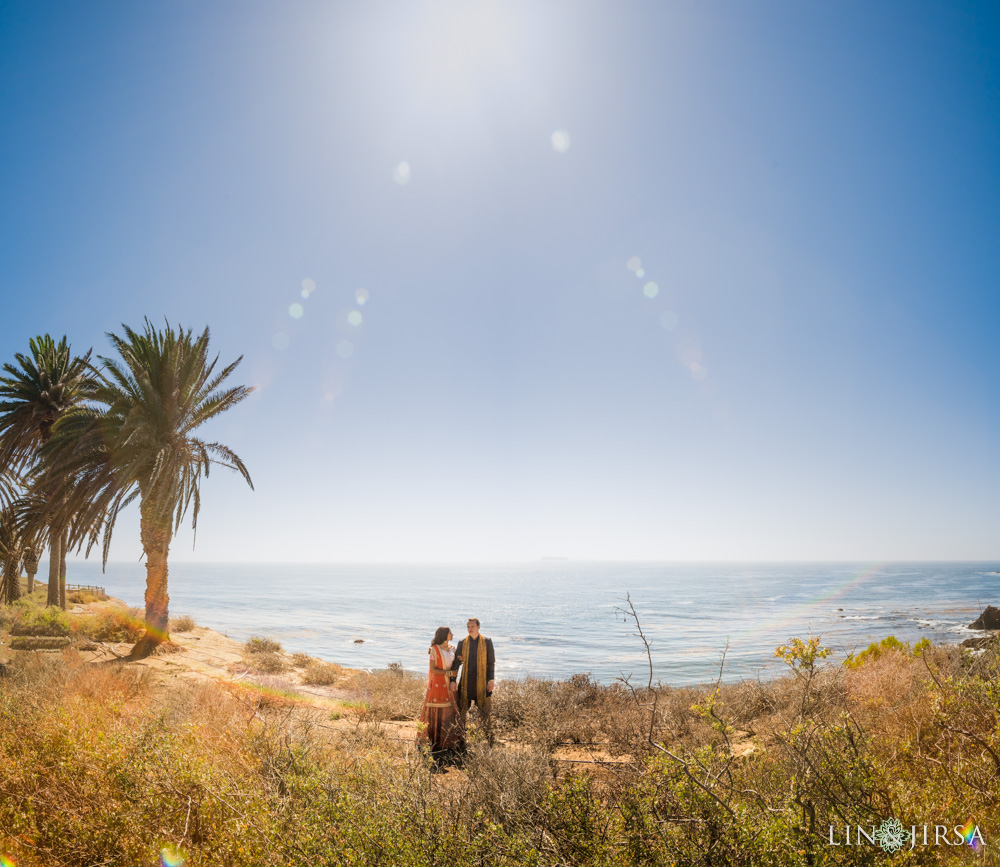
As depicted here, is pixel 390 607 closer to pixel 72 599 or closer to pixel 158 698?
pixel 72 599

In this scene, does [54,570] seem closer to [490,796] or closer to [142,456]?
[142,456]

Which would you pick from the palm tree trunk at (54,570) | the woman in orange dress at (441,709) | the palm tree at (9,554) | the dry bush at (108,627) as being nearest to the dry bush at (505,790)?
the woman in orange dress at (441,709)

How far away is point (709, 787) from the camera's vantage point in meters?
2.89

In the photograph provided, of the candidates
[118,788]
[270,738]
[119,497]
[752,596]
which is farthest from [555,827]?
[752,596]

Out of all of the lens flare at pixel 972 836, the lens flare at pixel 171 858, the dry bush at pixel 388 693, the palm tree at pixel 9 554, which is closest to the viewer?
the lens flare at pixel 972 836

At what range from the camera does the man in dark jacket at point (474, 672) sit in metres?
7.09

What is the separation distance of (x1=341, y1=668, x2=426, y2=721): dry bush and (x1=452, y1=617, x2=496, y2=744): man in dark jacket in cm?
300

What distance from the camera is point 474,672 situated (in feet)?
23.5

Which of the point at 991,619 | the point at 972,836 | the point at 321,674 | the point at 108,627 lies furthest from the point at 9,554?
the point at 991,619

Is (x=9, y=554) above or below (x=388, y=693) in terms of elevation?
above

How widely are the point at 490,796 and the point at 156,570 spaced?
48.5ft

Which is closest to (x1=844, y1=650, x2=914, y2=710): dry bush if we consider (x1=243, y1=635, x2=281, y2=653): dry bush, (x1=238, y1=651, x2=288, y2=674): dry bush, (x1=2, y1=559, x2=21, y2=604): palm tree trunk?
(x1=238, y1=651, x2=288, y2=674): dry bush

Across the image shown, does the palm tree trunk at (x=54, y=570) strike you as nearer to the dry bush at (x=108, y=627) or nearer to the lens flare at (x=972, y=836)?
the dry bush at (x=108, y=627)

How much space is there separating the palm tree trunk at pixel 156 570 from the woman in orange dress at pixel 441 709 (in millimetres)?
11222
